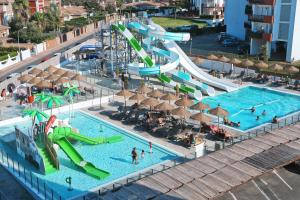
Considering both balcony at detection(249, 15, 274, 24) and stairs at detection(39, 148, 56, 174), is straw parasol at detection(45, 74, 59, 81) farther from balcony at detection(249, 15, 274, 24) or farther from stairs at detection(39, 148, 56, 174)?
balcony at detection(249, 15, 274, 24)

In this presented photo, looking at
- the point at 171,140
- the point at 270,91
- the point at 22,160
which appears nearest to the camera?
the point at 22,160

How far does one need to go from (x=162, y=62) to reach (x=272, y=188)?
30530 mm

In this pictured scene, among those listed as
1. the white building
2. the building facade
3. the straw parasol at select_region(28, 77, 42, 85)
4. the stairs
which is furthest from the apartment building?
the stairs

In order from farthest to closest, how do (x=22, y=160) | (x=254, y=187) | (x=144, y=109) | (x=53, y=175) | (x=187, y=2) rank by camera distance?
(x=187, y=2), (x=144, y=109), (x=22, y=160), (x=53, y=175), (x=254, y=187)

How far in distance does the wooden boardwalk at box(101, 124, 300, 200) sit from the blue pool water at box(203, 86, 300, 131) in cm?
803

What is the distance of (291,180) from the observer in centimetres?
2281

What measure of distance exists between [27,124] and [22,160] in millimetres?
6323

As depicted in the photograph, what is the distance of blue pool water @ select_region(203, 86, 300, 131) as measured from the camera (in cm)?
3419

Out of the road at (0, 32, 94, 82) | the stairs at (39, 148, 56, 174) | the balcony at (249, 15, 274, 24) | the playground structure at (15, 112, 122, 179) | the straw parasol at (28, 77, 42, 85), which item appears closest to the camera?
the stairs at (39, 148, 56, 174)

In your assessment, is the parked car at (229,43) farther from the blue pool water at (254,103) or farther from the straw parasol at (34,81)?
the straw parasol at (34,81)

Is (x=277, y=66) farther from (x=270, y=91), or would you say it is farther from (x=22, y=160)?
(x=22, y=160)

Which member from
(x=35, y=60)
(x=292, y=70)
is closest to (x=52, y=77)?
(x=35, y=60)

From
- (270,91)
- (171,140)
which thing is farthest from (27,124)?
(270,91)

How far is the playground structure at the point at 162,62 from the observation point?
39875mm
